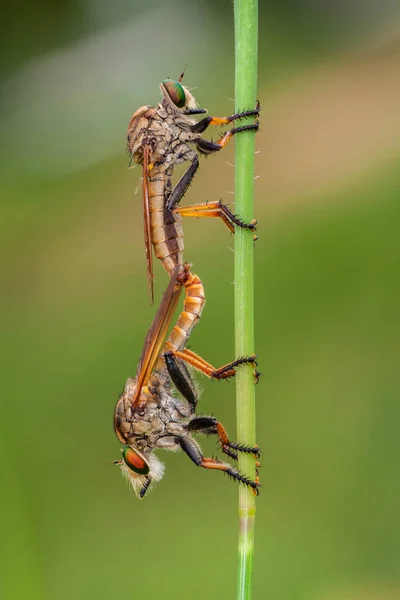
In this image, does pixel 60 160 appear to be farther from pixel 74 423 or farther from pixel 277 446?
pixel 277 446

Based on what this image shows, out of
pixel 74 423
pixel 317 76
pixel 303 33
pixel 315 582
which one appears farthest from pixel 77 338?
pixel 303 33

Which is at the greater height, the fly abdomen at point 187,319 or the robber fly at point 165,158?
the robber fly at point 165,158

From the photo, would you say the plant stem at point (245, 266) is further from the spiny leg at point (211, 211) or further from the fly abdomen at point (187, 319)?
the fly abdomen at point (187, 319)

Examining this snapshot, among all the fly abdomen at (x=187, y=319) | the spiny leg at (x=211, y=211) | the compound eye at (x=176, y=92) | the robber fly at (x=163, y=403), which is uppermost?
the compound eye at (x=176, y=92)

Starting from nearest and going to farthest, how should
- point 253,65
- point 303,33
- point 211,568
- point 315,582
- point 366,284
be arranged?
1. point 253,65
2. point 315,582
3. point 211,568
4. point 366,284
5. point 303,33

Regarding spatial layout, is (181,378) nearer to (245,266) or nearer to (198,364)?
(198,364)

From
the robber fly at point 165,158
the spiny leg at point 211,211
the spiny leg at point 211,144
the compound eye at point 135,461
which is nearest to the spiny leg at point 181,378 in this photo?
the compound eye at point 135,461

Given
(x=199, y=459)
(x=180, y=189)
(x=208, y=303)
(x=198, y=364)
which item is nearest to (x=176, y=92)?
(x=180, y=189)
